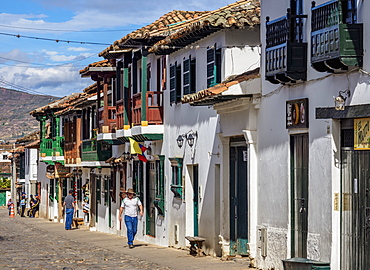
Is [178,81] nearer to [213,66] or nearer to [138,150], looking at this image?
[213,66]

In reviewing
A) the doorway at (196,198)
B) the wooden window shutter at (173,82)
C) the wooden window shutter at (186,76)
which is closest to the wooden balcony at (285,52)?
the wooden window shutter at (186,76)

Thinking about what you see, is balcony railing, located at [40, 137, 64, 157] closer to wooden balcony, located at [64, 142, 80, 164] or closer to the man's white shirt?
wooden balcony, located at [64, 142, 80, 164]

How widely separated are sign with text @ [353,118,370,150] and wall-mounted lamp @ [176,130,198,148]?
9673mm

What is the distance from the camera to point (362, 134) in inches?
496

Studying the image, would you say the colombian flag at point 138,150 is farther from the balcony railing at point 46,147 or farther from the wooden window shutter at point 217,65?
the balcony railing at point 46,147

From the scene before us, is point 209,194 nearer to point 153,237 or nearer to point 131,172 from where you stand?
point 153,237

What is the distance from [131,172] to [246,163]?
495 inches

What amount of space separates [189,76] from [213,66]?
2.22 meters

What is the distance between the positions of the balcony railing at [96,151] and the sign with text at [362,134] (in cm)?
2216

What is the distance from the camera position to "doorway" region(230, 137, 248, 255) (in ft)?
61.0

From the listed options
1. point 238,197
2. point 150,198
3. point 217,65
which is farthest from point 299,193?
point 150,198

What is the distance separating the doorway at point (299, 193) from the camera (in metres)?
14.6

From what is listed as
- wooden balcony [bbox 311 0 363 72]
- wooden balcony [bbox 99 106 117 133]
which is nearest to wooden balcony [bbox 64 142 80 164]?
wooden balcony [bbox 99 106 117 133]

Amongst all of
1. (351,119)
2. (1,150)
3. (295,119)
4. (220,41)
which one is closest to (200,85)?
(220,41)
